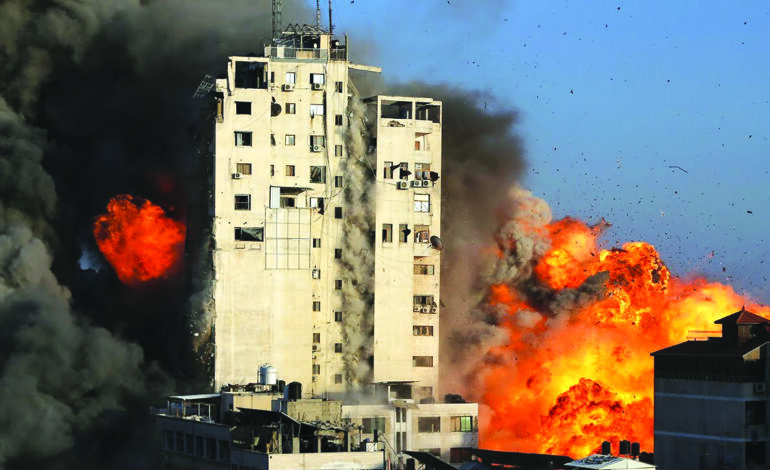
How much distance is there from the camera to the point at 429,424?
487ft

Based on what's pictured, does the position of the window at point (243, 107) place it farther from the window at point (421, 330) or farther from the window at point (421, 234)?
the window at point (421, 330)

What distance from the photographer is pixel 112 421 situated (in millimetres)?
147000

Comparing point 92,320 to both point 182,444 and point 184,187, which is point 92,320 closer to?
point 184,187

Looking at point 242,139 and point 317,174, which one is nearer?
point 242,139

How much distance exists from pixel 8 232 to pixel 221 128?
1952 centimetres

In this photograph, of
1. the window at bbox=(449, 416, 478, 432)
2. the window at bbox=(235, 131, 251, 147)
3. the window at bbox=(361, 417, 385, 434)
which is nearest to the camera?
the window at bbox=(361, 417, 385, 434)

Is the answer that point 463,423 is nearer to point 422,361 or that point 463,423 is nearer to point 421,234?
point 422,361

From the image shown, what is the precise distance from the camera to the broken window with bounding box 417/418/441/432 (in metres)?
148

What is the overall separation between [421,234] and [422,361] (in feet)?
32.2

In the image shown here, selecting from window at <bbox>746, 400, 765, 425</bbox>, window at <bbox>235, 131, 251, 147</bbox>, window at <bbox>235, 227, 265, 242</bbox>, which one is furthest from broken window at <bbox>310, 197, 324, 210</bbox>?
window at <bbox>746, 400, 765, 425</bbox>

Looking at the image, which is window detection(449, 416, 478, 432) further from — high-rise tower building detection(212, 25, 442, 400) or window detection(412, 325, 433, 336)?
window detection(412, 325, 433, 336)

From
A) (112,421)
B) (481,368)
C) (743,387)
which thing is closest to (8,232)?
(112,421)

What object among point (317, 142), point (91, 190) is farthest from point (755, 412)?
point (91, 190)

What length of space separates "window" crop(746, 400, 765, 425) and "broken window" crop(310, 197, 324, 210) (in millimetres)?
38765
